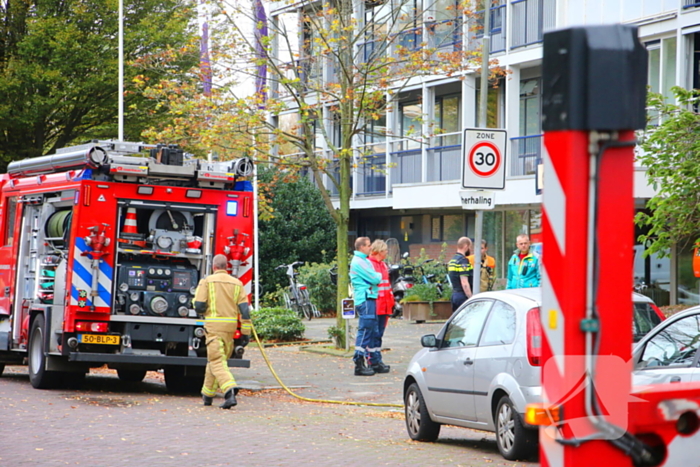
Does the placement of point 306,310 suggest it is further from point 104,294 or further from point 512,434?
point 512,434

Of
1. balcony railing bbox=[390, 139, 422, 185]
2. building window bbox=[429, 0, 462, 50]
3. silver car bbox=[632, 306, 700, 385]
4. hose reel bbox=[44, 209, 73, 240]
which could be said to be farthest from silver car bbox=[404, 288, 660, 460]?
balcony railing bbox=[390, 139, 422, 185]

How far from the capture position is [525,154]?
25.8 meters

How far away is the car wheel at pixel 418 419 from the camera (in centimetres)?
990

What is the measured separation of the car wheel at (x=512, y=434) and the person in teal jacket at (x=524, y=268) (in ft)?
18.2

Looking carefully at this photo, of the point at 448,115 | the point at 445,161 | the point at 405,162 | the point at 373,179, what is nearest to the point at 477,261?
the point at 445,161

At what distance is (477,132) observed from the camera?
1190cm

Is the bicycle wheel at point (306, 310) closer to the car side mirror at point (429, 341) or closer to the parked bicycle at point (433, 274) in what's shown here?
the parked bicycle at point (433, 274)

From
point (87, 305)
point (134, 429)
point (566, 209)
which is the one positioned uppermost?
point (566, 209)

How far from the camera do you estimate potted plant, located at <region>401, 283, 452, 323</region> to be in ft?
→ 80.5

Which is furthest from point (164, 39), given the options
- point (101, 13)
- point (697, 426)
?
point (697, 426)

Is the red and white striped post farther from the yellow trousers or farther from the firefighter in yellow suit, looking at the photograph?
the firefighter in yellow suit

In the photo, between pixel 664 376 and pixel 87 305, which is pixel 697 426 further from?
pixel 87 305

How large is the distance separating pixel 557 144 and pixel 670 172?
12745 millimetres

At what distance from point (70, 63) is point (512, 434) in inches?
960
